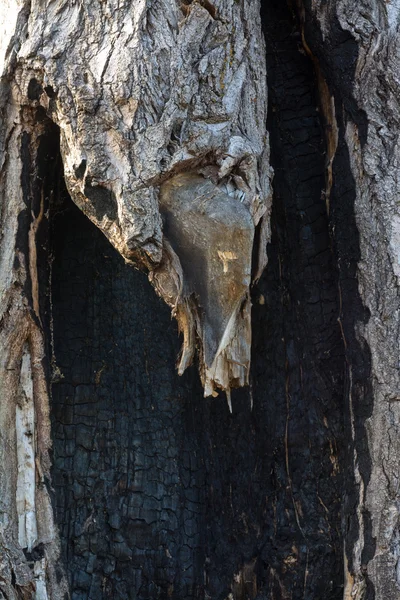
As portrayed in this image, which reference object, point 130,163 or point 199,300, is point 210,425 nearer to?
point 199,300

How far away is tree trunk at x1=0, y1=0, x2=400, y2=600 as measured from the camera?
1.76 m

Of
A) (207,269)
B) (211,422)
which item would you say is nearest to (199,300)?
(207,269)

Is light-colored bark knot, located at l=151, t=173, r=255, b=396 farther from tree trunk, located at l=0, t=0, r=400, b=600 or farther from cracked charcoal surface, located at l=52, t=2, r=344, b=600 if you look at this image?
cracked charcoal surface, located at l=52, t=2, r=344, b=600

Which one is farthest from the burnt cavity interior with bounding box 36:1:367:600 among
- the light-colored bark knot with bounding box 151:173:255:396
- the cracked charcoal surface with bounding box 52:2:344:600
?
the light-colored bark knot with bounding box 151:173:255:396

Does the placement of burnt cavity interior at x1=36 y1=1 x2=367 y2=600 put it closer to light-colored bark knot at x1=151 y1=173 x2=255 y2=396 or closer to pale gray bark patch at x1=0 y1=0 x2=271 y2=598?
pale gray bark patch at x1=0 y1=0 x2=271 y2=598

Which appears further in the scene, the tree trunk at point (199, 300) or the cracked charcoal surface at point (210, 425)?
the cracked charcoal surface at point (210, 425)

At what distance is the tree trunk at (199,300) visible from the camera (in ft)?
5.79

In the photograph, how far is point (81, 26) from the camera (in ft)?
5.89

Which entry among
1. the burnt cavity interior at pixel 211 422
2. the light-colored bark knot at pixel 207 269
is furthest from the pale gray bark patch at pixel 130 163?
the burnt cavity interior at pixel 211 422

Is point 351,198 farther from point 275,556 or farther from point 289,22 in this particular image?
point 275,556

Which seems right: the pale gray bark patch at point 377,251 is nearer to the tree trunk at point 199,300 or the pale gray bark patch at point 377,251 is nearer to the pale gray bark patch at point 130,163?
the tree trunk at point 199,300

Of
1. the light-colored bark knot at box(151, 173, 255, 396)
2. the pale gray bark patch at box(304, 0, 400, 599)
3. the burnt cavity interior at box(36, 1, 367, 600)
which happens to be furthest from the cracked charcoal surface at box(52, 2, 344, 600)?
the light-colored bark knot at box(151, 173, 255, 396)

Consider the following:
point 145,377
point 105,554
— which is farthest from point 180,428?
point 105,554

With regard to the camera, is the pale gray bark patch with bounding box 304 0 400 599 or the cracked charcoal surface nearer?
the pale gray bark patch with bounding box 304 0 400 599
